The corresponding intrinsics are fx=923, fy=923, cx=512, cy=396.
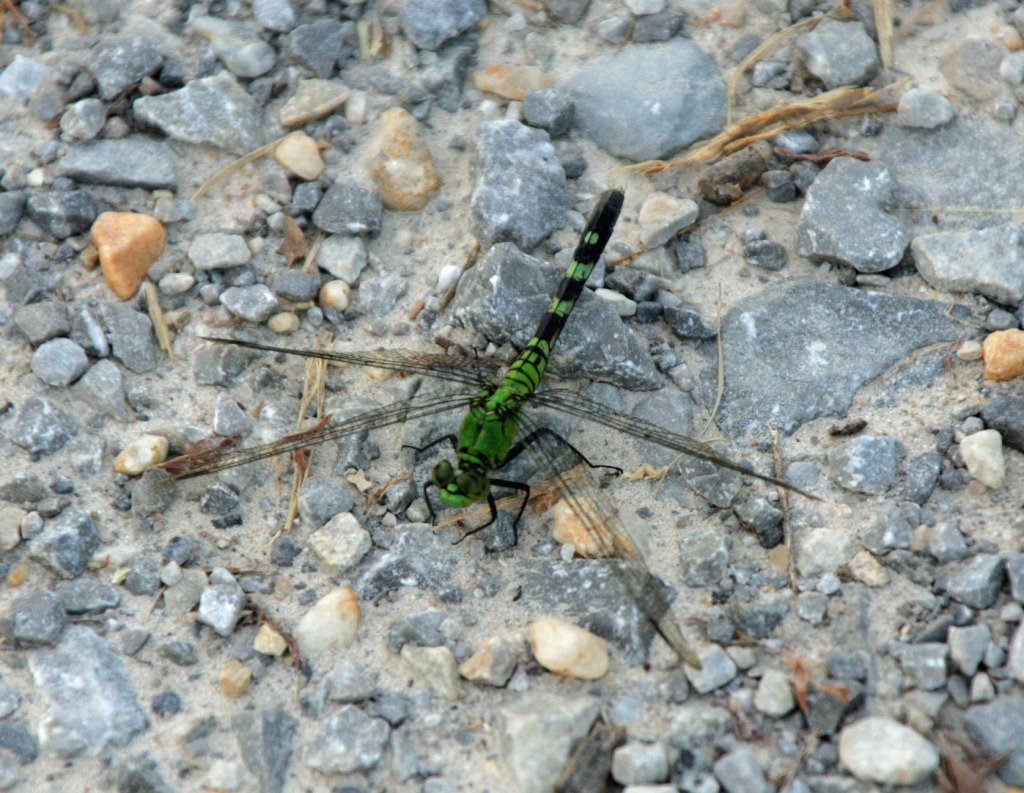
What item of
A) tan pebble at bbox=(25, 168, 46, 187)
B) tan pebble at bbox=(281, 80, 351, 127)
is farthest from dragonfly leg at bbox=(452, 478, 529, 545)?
tan pebble at bbox=(25, 168, 46, 187)

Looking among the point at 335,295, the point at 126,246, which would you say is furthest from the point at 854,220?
the point at 126,246

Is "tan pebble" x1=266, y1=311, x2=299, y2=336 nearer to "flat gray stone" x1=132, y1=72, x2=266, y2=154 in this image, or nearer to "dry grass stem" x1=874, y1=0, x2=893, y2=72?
"flat gray stone" x1=132, y1=72, x2=266, y2=154

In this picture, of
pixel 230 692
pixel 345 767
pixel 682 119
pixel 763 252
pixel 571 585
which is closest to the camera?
pixel 345 767

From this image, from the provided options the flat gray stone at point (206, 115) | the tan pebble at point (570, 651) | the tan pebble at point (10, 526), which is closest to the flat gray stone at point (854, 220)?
the tan pebble at point (570, 651)

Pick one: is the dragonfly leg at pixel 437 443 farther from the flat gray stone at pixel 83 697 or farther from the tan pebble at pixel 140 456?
the flat gray stone at pixel 83 697

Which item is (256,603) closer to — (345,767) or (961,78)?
(345,767)

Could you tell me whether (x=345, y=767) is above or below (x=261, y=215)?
below

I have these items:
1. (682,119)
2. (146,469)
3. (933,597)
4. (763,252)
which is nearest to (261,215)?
(146,469)
